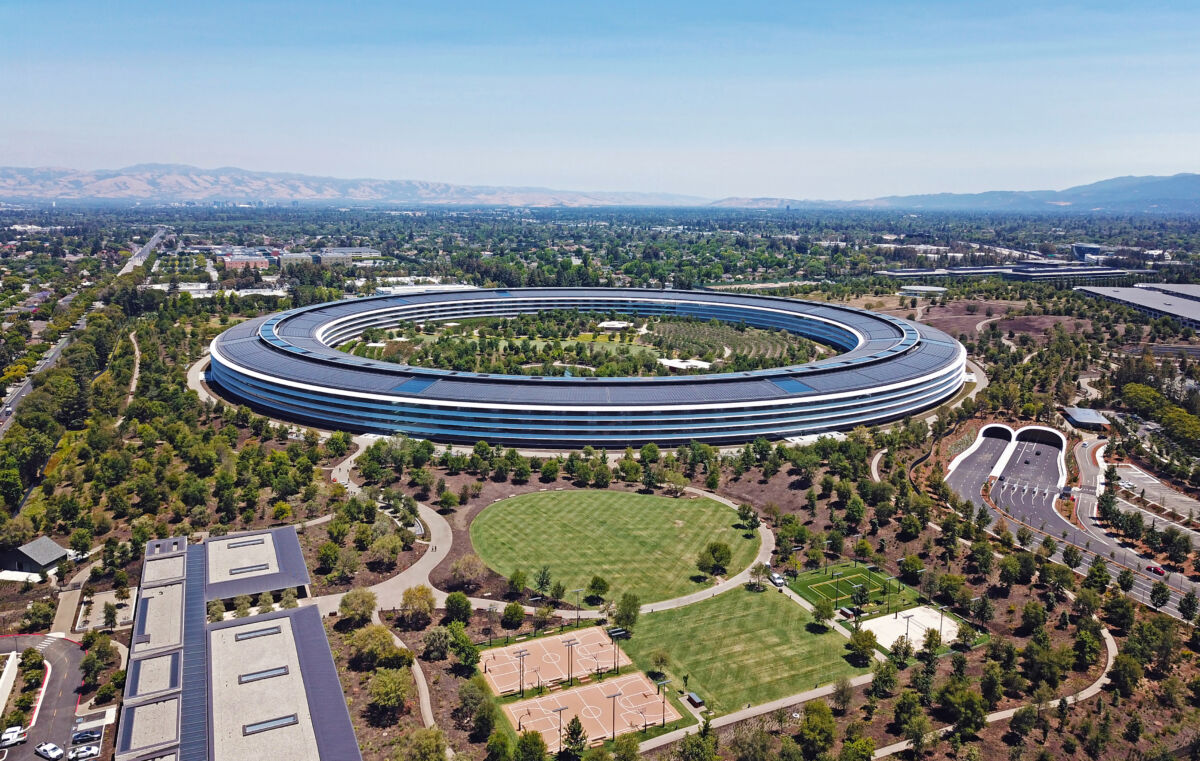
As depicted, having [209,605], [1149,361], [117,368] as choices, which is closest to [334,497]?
[209,605]

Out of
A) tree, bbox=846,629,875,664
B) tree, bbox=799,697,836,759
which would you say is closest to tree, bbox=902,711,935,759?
tree, bbox=799,697,836,759

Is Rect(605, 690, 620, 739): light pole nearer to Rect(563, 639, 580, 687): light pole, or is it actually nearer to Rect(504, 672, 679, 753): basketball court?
Rect(504, 672, 679, 753): basketball court

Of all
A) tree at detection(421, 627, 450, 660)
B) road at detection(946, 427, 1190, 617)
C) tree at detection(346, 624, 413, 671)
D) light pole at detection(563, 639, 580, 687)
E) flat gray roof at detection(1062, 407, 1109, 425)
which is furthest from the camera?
flat gray roof at detection(1062, 407, 1109, 425)

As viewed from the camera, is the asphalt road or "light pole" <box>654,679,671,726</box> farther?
"light pole" <box>654,679,671,726</box>

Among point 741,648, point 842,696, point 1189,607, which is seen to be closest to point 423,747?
point 741,648

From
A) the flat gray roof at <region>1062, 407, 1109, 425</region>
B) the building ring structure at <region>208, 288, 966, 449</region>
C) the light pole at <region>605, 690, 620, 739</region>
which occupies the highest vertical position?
the building ring structure at <region>208, 288, 966, 449</region>
